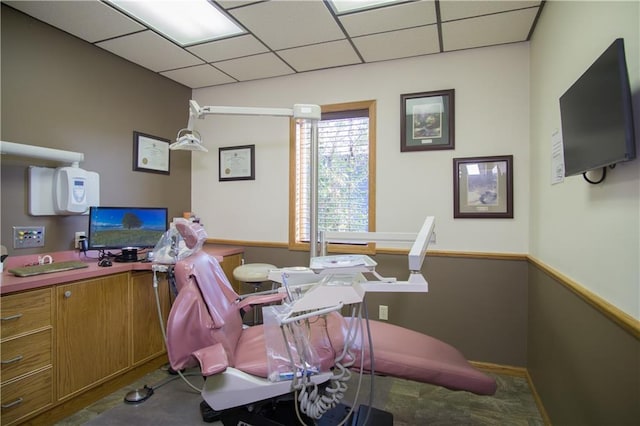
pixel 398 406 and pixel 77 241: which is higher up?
pixel 77 241

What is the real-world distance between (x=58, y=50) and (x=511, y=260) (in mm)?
3750

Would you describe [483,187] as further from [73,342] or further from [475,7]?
[73,342]

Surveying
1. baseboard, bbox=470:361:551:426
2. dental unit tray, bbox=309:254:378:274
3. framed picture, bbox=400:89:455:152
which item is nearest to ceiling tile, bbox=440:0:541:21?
framed picture, bbox=400:89:455:152

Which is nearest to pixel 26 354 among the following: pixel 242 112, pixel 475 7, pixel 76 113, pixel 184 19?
pixel 76 113

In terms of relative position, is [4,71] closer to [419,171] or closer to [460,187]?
[419,171]

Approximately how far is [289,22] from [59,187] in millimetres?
2002

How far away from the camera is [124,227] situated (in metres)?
2.56

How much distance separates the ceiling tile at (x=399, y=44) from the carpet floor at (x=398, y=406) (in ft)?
8.13

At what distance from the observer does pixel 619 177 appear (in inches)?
45.1

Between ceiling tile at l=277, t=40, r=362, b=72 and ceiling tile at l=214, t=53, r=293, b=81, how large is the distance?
107 millimetres

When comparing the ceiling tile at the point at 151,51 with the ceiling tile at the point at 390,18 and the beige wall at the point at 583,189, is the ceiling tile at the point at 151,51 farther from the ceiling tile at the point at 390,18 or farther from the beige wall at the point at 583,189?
the beige wall at the point at 583,189

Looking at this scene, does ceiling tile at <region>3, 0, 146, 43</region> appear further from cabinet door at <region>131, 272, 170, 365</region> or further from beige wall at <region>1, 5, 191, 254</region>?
cabinet door at <region>131, 272, 170, 365</region>

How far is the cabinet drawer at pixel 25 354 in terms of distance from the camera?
1.69m

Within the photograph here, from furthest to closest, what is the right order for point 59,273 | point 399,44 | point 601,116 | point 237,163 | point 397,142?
1. point 237,163
2. point 397,142
3. point 399,44
4. point 59,273
5. point 601,116
